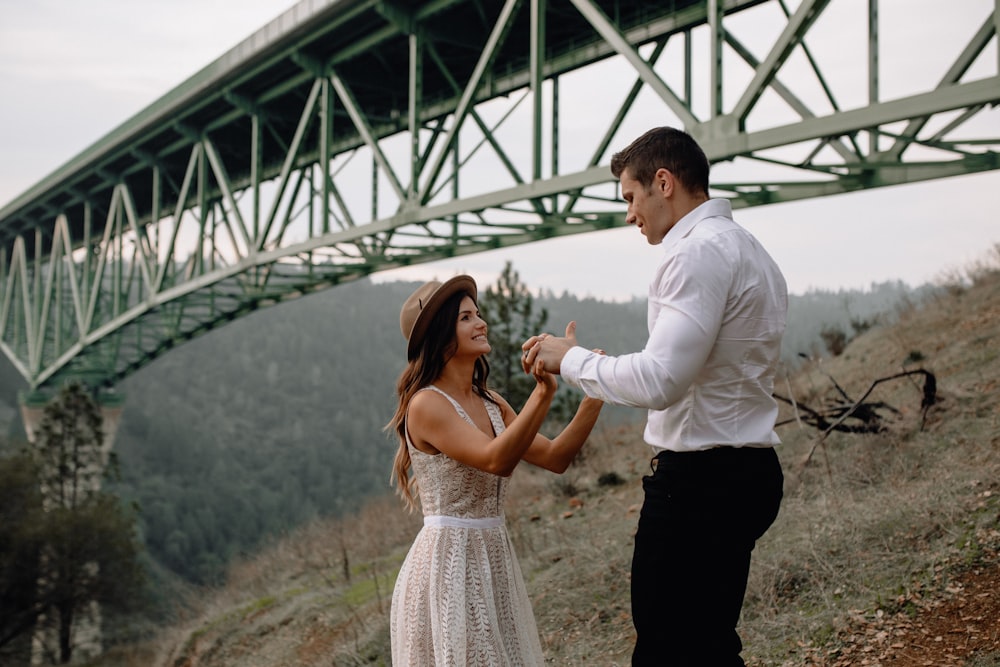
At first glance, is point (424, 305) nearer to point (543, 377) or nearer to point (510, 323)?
point (543, 377)

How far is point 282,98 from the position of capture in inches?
668

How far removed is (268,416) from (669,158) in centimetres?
8301

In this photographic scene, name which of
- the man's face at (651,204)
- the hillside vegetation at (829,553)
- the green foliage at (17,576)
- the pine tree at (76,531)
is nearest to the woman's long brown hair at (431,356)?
the man's face at (651,204)

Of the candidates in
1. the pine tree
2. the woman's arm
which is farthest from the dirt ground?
the pine tree

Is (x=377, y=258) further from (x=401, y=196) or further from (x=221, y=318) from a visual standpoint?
(x=221, y=318)

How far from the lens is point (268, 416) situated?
82.1 m

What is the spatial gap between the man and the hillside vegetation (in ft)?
5.41

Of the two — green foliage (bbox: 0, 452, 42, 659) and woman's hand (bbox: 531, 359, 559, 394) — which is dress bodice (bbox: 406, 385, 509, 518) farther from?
green foliage (bbox: 0, 452, 42, 659)

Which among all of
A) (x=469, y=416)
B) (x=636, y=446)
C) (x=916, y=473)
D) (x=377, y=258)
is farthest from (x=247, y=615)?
(x=469, y=416)

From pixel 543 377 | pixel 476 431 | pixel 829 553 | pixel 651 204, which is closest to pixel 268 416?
pixel 829 553

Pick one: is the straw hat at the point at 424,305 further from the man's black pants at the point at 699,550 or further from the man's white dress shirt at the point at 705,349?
the man's black pants at the point at 699,550

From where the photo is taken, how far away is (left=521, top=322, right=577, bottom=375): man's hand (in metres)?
2.36

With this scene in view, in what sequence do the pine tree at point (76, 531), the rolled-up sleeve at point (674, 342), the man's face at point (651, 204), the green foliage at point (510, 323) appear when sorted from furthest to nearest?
1. the pine tree at point (76, 531)
2. the green foliage at point (510, 323)
3. the man's face at point (651, 204)
4. the rolled-up sleeve at point (674, 342)

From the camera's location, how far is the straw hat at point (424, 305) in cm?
285
